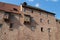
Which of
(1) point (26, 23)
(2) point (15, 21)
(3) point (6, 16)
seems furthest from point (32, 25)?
(3) point (6, 16)

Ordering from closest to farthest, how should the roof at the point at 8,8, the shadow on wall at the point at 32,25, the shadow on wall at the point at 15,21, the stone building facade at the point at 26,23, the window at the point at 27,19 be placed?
the stone building facade at the point at 26,23 < the shadow on wall at the point at 15,21 < the roof at the point at 8,8 < the window at the point at 27,19 < the shadow on wall at the point at 32,25

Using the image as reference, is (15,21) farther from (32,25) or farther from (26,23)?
(32,25)

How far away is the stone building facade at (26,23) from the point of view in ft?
98.7

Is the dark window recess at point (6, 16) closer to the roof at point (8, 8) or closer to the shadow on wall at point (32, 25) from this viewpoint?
the roof at point (8, 8)

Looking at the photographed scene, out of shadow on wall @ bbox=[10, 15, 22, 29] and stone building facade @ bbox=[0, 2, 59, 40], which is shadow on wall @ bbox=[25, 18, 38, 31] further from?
shadow on wall @ bbox=[10, 15, 22, 29]

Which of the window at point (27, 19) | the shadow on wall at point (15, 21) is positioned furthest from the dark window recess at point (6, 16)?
the window at point (27, 19)

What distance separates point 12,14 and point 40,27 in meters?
8.73

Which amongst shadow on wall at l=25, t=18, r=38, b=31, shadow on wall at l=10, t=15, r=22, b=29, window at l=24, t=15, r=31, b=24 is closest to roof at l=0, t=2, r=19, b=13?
shadow on wall at l=10, t=15, r=22, b=29

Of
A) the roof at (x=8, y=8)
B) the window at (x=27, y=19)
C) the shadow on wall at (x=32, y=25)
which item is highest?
the roof at (x=8, y=8)

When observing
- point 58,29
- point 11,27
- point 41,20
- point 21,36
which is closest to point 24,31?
point 21,36

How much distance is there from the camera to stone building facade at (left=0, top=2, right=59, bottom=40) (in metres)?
30.1

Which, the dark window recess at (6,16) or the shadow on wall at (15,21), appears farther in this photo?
the shadow on wall at (15,21)

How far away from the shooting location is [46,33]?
3541 centimetres

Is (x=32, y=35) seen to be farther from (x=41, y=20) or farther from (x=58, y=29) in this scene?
(x=58, y=29)
